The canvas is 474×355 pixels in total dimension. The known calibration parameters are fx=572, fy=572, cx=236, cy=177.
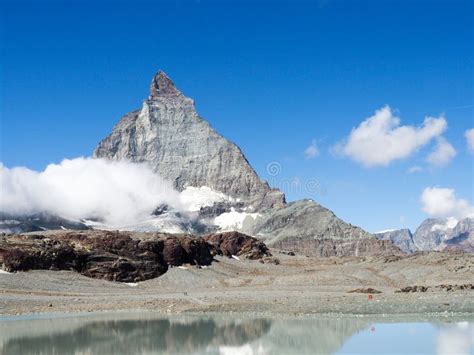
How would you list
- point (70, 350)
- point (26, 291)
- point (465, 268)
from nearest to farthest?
1. point (70, 350)
2. point (26, 291)
3. point (465, 268)

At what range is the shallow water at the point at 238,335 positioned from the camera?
125 feet

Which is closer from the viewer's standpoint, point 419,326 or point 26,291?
point 419,326

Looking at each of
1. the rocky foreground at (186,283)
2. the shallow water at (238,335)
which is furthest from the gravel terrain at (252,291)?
the shallow water at (238,335)

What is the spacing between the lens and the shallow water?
38.1m

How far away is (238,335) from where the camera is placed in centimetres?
4625

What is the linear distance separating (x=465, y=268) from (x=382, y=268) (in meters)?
30.8

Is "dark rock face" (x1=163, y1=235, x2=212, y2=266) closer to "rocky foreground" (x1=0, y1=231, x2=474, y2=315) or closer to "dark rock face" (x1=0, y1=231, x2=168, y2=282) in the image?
"rocky foreground" (x1=0, y1=231, x2=474, y2=315)

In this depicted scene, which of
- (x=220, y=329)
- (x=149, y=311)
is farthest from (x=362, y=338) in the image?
(x=149, y=311)

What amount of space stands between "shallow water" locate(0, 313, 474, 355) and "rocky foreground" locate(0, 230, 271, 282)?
5206cm

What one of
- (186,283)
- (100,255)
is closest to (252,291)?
(186,283)

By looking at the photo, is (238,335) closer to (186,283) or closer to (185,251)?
(186,283)

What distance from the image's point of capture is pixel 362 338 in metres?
41.4

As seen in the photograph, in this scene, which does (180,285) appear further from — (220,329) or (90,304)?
(220,329)

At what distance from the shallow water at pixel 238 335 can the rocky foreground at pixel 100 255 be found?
171ft
